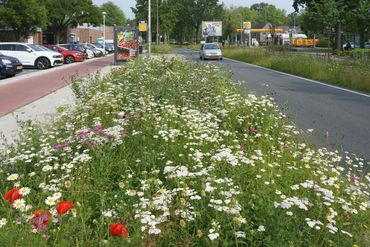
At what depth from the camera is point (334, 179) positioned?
3939mm

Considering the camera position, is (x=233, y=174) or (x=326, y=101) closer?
(x=233, y=174)

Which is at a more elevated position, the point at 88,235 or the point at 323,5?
the point at 323,5

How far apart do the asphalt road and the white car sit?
16225 mm

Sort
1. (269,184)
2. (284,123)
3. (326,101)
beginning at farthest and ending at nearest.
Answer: (326,101) < (284,123) < (269,184)

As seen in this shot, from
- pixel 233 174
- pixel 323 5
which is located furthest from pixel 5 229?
pixel 323 5

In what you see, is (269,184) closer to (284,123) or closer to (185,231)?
(185,231)

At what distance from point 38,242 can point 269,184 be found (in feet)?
6.30

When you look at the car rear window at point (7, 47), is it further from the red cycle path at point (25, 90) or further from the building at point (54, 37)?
the building at point (54, 37)

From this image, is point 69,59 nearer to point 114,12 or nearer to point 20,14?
point 20,14

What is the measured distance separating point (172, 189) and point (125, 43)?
84.7ft

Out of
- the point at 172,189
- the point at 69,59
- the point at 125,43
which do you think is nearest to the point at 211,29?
the point at 69,59

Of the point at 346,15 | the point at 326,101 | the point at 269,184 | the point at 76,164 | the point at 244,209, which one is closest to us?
the point at 244,209

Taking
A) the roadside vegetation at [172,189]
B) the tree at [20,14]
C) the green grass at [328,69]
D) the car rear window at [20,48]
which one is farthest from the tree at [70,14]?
the roadside vegetation at [172,189]

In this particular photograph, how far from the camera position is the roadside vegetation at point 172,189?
303cm
